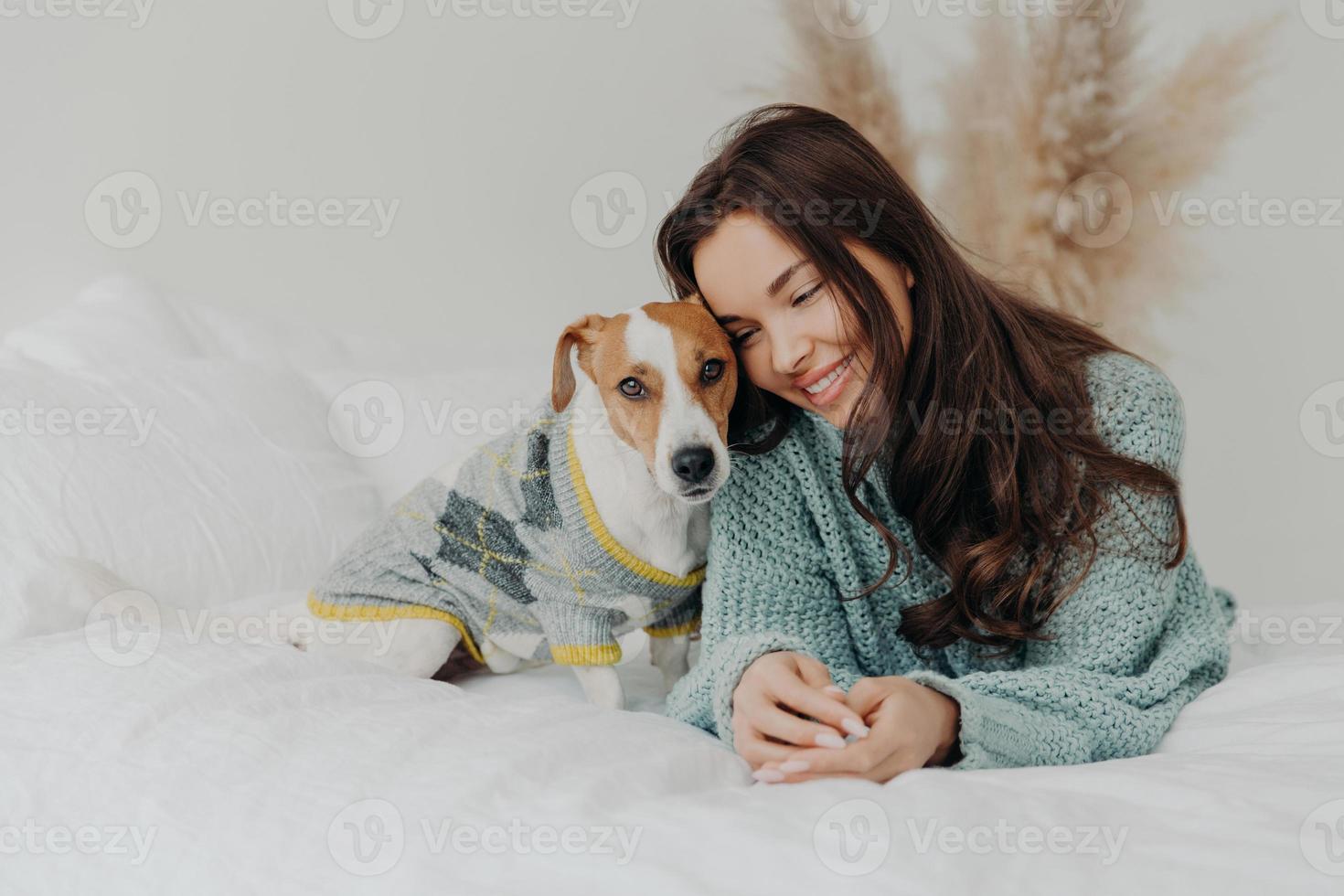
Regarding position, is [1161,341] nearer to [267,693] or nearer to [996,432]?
[996,432]

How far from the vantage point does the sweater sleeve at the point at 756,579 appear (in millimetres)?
1245

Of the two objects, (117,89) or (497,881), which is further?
(117,89)

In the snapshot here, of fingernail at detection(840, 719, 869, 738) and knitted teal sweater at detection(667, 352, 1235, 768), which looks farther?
knitted teal sweater at detection(667, 352, 1235, 768)

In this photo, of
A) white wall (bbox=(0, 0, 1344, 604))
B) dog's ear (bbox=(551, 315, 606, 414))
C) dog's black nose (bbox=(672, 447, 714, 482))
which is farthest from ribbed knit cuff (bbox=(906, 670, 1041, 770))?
white wall (bbox=(0, 0, 1344, 604))

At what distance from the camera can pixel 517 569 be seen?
1417 millimetres

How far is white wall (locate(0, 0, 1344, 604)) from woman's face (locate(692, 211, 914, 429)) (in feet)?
4.15

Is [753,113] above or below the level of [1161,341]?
above

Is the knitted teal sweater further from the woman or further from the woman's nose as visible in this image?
the woman's nose

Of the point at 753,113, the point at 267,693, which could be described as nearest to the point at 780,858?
the point at 267,693

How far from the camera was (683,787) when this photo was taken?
3.10 feet

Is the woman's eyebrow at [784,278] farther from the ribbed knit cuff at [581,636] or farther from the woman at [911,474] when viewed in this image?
the ribbed knit cuff at [581,636]

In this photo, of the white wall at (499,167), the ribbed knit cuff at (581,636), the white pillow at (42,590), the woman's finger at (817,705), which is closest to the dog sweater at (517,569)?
the ribbed knit cuff at (581,636)

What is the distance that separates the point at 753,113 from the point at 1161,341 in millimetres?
1939

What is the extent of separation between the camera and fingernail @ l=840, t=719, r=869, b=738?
93 cm
